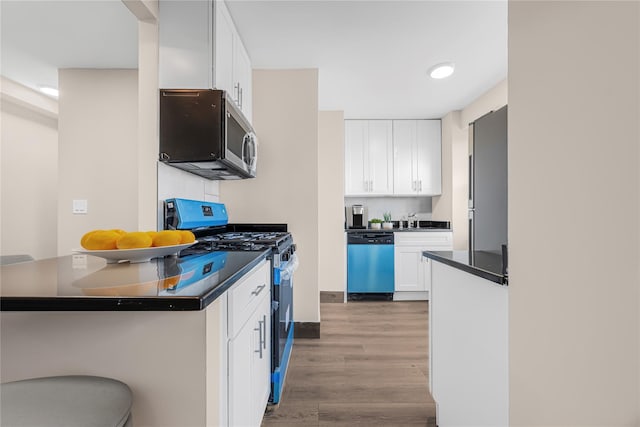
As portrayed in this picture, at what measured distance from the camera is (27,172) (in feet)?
11.5

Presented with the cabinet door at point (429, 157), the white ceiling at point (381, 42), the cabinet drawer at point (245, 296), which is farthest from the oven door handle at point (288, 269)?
the cabinet door at point (429, 157)

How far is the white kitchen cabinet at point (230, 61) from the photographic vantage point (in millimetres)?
1941

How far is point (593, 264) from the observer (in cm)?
67

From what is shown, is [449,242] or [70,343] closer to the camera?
[70,343]

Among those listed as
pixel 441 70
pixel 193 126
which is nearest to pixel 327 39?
pixel 441 70

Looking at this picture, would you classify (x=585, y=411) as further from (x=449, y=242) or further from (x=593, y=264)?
(x=449, y=242)

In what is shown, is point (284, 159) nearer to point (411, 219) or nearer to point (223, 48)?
point (223, 48)

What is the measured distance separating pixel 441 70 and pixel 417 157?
1.71 m

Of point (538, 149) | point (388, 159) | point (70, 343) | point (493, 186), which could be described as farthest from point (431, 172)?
point (70, 343)

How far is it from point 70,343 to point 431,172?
4444 mm

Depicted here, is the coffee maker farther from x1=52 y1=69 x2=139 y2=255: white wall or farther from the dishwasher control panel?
x1=52 y1=69 x2=139 y2=255: white wall

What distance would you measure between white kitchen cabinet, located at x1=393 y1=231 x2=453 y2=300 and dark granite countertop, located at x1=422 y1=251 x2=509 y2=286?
2731mm

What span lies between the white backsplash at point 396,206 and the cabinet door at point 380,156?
1.20ft

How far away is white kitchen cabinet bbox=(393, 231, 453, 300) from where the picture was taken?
428 cm
